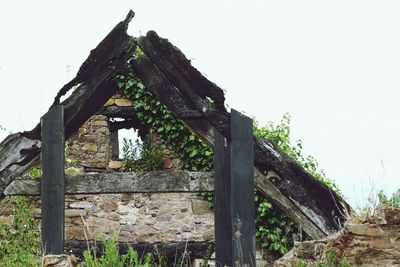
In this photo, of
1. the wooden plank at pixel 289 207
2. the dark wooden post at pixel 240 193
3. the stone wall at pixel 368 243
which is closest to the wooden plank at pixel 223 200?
the dark wooden post at pixel 240 193

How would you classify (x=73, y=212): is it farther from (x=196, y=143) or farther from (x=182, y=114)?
(x=182, y=114)

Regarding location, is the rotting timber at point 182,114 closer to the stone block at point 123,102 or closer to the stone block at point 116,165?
the stone block at point 116,165

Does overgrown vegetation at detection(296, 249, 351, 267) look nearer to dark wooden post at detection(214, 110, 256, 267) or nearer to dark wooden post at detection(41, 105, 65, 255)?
dark wooden post at detection(214, 110, 256, 267)

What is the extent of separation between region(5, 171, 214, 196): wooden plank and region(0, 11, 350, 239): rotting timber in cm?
17

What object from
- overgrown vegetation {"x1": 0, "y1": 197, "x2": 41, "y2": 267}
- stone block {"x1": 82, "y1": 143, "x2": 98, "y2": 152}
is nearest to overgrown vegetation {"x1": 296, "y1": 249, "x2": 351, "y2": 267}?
overgrown vegetation {"x1": 0, "y1": 197, "x2": 41, "y2": 267}

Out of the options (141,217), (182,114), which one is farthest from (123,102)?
(182,114)

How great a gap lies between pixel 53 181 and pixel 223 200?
4.64ft

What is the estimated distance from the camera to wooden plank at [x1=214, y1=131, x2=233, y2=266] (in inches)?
231

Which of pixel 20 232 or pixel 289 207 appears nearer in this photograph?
pixel 289 207

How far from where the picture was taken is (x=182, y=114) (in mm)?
5730

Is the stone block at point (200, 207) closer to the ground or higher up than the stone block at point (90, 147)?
closer to the ground

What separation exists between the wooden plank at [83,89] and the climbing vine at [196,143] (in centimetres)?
484

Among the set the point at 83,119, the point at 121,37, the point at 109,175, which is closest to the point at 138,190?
the point at 109,175

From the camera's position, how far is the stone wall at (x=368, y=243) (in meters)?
5.35
